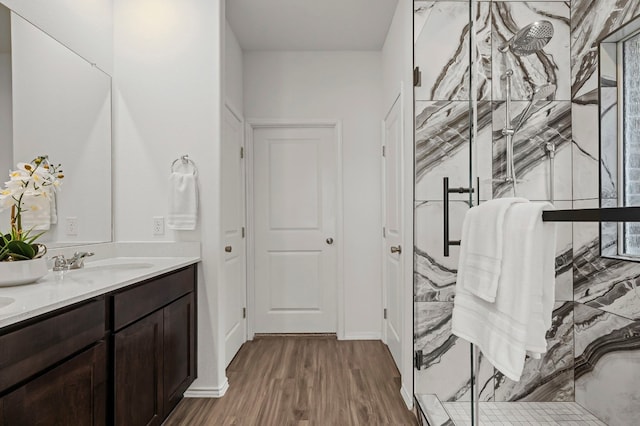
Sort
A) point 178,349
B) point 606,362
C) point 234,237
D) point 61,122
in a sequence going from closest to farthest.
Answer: point 606,362
point 61,122
point 178,349
point 234,237

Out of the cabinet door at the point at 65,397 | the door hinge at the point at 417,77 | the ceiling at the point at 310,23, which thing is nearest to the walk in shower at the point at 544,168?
the door hinge at the point at 417,77

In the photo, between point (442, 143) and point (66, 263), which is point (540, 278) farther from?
point (66, 263)

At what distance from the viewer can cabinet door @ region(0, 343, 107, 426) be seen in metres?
1.08

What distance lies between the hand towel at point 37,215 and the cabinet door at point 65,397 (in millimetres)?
799

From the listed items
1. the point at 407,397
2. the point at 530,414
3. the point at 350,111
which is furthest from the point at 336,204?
the point at 530,414

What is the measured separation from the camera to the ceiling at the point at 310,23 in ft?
9.62

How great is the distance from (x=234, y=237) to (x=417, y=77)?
1.92m

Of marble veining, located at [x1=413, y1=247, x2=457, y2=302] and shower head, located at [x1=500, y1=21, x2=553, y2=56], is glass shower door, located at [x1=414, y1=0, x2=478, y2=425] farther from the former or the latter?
shower head, located at [x1=500, y1=21, x2=553, y2=56]

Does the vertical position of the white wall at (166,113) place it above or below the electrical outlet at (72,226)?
above

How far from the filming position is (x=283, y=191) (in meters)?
3.76

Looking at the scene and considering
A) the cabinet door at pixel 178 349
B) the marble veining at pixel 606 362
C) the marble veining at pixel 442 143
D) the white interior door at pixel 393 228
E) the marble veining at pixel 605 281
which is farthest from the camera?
the white interior door at pixel 393 228

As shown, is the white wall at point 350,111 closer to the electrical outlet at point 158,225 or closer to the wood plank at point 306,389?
the wood plank at point 306,389

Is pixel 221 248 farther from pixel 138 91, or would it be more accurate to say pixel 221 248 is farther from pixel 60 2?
pixel 60 2

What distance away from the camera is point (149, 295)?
6.25 ft
